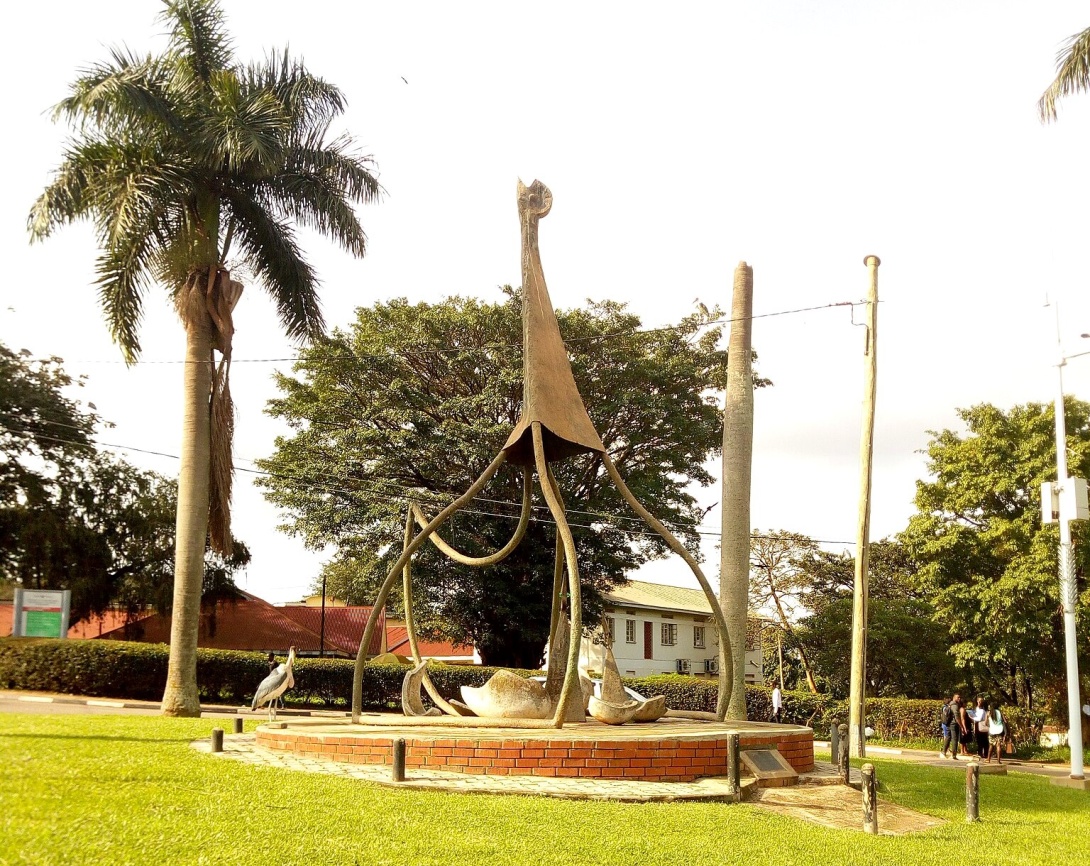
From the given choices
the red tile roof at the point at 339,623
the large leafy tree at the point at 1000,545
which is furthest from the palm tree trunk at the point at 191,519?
the large leafy tree at the point at 1000,545

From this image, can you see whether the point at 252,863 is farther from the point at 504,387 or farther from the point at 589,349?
the point at 589,349

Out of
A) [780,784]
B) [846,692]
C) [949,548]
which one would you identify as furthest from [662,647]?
[780,784]

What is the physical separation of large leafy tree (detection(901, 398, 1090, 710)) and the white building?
33.3 feet

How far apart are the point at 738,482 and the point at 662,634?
94.0 ft

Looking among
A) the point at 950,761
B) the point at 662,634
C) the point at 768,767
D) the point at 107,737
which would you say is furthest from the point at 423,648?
the point at 107,737

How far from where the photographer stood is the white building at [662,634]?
38844 millimetres

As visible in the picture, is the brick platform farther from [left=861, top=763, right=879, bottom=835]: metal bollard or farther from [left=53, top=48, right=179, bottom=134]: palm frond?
[left=53, top=48, right=179, bottom=134]: palm frond

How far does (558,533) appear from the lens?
10.9 metres

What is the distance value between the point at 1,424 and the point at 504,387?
20.5 meters

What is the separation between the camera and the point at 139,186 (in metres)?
13.8

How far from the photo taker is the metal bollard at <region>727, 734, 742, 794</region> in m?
8.67

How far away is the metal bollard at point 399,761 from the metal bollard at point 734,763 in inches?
112

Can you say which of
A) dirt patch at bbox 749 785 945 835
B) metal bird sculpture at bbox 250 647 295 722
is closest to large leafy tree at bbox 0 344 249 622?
metal bird sculpture at bbox 250 647 295 722

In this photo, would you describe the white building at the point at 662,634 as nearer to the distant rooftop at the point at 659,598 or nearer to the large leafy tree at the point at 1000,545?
the distant rooftop at the point at 659,598
